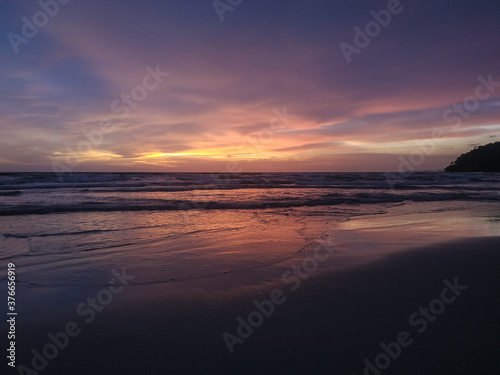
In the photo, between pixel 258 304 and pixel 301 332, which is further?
pixel 258 304

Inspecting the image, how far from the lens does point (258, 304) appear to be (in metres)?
3.69

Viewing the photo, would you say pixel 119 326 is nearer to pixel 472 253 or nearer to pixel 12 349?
pixel 12 349

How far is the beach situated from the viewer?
2611mm

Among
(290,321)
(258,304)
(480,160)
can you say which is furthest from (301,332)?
(480,160)

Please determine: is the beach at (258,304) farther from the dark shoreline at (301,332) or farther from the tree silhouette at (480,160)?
the tree silhouette at (480,160)

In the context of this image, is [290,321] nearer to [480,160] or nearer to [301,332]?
[301,332]

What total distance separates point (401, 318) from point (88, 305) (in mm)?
3694

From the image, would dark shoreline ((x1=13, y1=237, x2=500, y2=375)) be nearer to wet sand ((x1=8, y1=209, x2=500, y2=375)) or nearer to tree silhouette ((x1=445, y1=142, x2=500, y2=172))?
wet sand ((x1=8, y1=209, x2=500, y2=375))

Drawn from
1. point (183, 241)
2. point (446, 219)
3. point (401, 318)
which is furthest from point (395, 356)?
point (446, 219)

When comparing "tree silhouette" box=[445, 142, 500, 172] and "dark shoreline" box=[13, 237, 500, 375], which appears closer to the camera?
"dark shoreline" box=[13, 237, 500, 375]

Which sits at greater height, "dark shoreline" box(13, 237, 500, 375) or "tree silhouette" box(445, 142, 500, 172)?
"tree silhouette" box(445, 142, 500, 172)

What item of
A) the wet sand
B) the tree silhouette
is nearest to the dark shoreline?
the wet sand

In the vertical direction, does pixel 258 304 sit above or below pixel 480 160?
below

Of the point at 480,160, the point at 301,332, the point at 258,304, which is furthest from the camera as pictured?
the point at 480,160
